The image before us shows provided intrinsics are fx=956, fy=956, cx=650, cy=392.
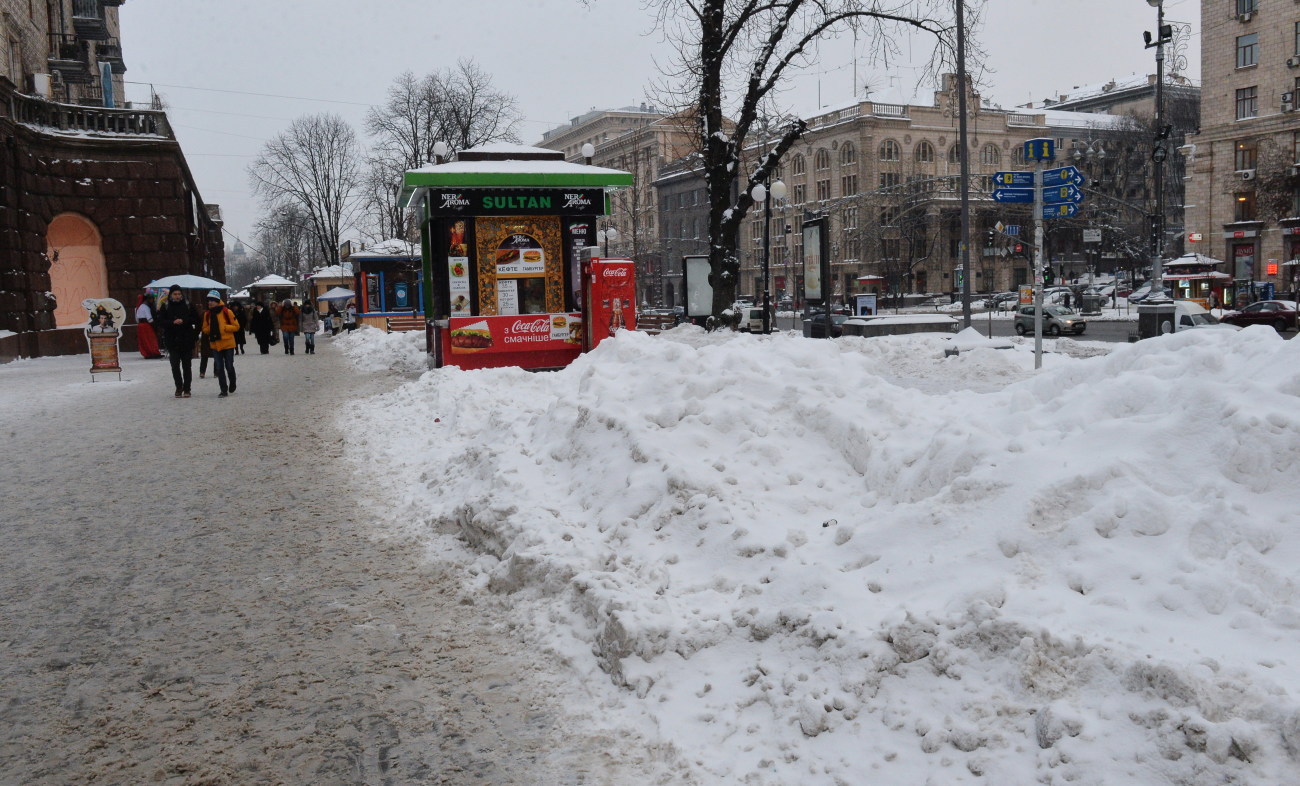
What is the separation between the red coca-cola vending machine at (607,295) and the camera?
17.7 metres

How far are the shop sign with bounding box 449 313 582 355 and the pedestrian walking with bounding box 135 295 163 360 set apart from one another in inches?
588

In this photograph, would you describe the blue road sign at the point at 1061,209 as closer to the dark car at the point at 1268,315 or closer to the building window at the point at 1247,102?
the dark car at the point at 1268,315

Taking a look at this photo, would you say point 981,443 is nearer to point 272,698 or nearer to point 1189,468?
point 1189,468

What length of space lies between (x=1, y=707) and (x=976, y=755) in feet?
13.8

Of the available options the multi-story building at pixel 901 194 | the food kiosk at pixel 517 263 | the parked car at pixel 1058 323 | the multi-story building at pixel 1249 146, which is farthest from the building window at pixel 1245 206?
the food kiosk at pixel 517 263

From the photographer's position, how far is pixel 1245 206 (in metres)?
54.8

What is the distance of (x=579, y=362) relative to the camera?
35.9ft

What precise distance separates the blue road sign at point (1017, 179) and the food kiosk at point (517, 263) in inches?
261

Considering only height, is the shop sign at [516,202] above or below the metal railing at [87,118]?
below

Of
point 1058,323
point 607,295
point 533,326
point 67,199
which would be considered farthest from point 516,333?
point 1058,323

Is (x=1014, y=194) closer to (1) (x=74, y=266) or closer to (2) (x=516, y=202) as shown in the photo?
(2) (x=516, y=202)

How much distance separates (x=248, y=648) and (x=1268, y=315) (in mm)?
38678

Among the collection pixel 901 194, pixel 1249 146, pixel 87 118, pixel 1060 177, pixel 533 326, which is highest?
pixel 1249 146

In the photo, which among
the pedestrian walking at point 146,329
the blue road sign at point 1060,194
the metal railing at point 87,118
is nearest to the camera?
the blue road sign at point 1060,194
